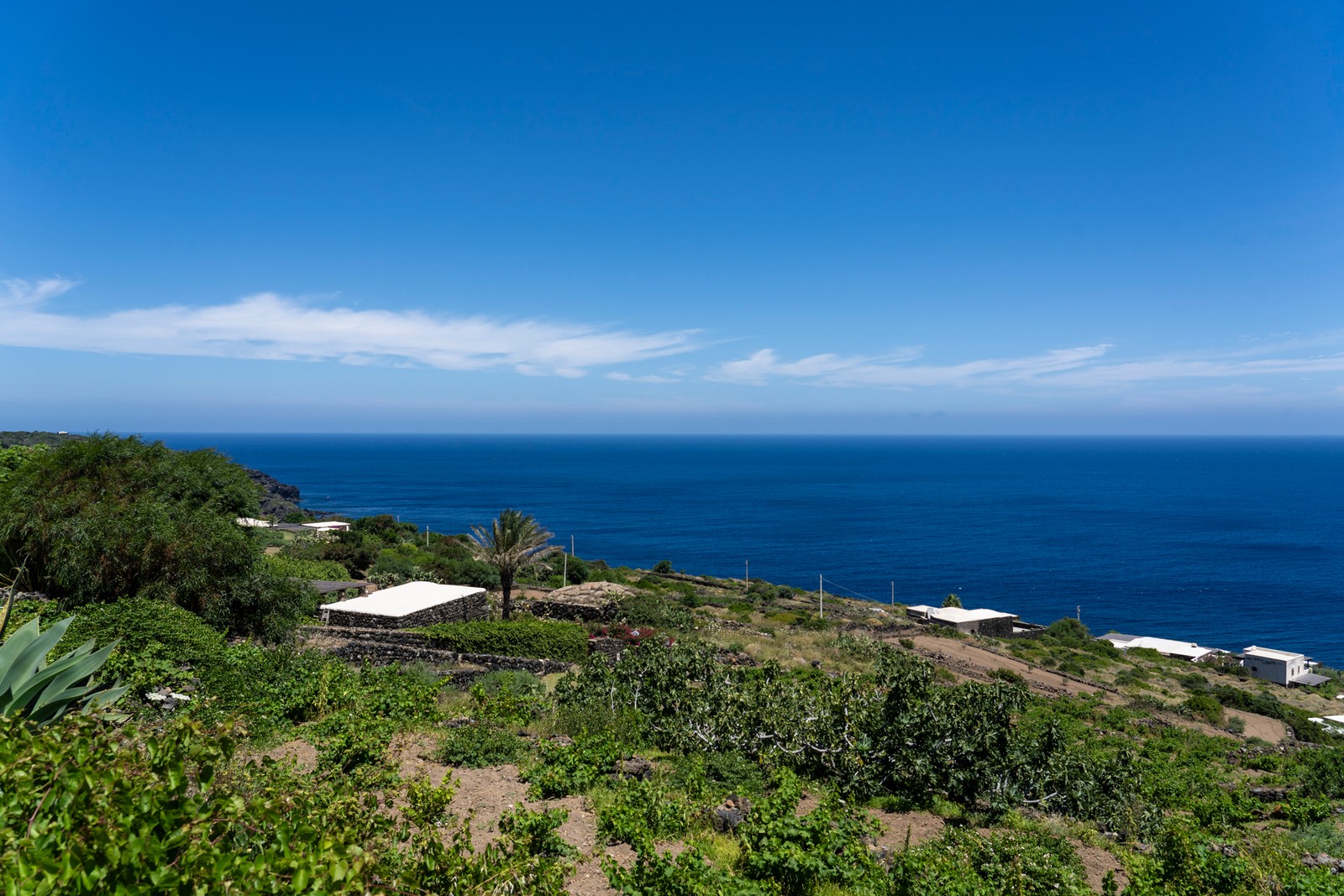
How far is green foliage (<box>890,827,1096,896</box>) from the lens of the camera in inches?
262

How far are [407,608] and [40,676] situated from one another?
20.5m

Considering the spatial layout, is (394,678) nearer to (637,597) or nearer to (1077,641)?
(637,597)

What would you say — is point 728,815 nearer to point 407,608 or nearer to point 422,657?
point 422,657

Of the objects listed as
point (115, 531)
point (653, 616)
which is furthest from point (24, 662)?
point (653, 616)

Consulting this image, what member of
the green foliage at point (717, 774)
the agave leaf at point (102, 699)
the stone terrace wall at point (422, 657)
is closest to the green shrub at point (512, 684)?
the stone terrace wall at point (422, 657)

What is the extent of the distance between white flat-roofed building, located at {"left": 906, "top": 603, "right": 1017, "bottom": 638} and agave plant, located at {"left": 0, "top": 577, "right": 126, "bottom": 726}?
46.2 metres

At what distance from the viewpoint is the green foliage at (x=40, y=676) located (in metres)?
6.01

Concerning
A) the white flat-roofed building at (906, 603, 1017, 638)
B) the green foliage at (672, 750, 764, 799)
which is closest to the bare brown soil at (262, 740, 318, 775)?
the green foliage at (672, 750, 764, 799)

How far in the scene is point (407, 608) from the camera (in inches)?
1011

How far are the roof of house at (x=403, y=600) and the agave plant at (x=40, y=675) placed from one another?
19.4 m

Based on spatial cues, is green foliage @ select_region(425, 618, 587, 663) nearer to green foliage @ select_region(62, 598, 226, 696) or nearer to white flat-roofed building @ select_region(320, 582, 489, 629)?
white flat-roofed building @ select_region(320, 582, 489, 629)

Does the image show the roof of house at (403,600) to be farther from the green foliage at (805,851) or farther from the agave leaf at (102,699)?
the green foliage at (805,851)

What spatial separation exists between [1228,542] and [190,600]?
129 m

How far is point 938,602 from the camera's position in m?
72.1
